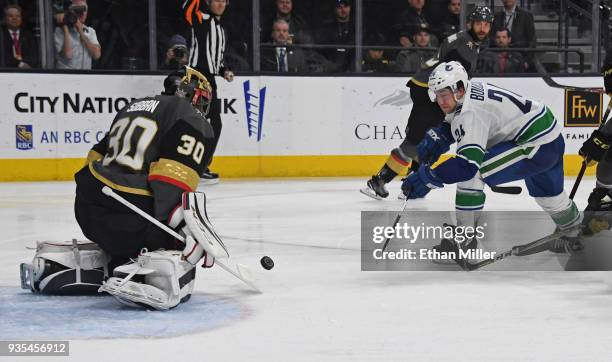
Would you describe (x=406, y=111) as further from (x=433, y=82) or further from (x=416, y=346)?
(x=416, y=346)

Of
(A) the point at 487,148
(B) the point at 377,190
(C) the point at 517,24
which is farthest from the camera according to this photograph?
(C) the point at 517,24

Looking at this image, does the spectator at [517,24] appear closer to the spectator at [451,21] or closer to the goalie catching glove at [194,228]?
the spectator at [451,21]

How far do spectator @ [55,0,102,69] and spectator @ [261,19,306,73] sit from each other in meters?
1.43

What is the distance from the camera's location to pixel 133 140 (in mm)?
3555

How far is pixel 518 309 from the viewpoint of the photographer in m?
3.49

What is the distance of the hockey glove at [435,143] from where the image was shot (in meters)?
4.59

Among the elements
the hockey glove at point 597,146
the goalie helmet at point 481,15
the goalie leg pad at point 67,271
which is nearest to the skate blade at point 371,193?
the goalie helmet at point 481,15

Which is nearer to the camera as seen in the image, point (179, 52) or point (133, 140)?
point (133, 140)

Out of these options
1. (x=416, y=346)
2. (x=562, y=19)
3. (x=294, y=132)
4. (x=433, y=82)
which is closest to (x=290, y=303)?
(x=416, y=346)

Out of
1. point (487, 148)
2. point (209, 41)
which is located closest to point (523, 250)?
point (487, 148)

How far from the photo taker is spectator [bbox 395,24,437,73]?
923cm

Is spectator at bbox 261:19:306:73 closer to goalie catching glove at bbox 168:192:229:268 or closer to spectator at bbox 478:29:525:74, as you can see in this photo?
spectator at bbox 478:29:525:74

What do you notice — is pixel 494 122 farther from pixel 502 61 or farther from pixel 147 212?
pixel 502 61

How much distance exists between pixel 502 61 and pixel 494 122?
206 inches
